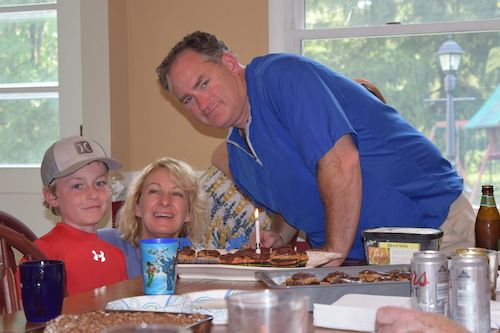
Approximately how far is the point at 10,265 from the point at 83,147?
2.68 feet

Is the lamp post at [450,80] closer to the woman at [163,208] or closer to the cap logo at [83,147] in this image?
the woman at [163,208]

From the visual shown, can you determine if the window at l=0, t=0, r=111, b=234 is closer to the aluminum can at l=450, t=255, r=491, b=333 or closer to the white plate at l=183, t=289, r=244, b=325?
the white plate at l=183, t=289, r=244, b=325

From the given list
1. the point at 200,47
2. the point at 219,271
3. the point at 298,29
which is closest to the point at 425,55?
the point at 298,29

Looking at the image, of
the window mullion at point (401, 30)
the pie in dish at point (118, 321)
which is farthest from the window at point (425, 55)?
the pie in dish at point (118, 321)

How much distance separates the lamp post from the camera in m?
3.70

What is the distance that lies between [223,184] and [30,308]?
1949mm

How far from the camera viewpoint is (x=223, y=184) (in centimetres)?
335

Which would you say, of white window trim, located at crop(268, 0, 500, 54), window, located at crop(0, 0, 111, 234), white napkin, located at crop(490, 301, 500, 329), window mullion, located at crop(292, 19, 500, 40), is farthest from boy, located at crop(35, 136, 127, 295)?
window mullion, located at crop(292, 19, 500, 40)

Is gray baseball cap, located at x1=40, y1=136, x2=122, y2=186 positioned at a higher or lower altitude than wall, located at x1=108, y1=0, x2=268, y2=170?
lower

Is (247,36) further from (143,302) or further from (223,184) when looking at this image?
(143,302)

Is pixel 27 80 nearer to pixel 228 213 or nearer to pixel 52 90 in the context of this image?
pixel 52 90

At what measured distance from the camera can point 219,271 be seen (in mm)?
1896

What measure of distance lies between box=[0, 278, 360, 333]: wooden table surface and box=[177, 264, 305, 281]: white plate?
2 cm

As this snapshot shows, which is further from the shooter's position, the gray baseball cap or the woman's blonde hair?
the woman's blonde hair
